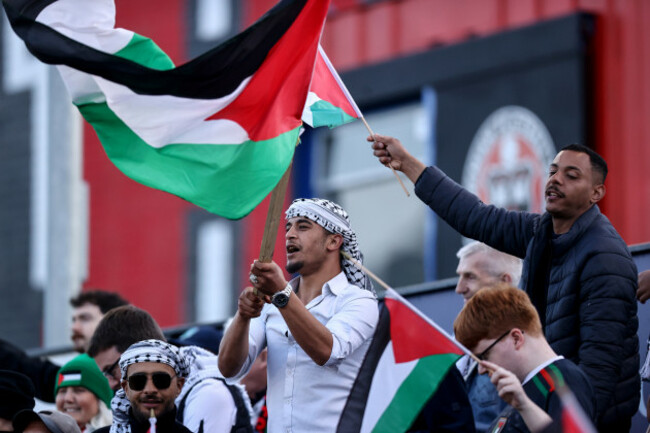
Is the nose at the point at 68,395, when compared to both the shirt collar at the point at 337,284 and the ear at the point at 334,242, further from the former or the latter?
the ear at the point at 334,242

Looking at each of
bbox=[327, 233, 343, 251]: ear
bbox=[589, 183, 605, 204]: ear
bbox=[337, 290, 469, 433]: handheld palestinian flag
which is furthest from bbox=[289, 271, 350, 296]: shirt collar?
bbox=[589, 183, 605, 204]: ear

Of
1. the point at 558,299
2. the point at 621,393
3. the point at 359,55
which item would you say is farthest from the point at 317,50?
the point at 359,55

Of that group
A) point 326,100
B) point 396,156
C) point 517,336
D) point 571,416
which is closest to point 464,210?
point 396,156

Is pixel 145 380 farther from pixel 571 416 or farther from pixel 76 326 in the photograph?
pixel 76 326

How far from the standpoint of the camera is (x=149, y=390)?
6000mm

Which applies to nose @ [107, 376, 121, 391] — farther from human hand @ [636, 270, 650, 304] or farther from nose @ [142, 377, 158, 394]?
human hand @ [636, 270, 650, 304]

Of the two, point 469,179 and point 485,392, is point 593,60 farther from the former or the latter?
point 485,392

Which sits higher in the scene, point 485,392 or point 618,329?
point 618,329

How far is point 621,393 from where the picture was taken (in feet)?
17.7

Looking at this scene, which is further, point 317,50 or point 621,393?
point 317,50

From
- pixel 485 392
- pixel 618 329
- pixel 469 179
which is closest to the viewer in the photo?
pixel 618 329

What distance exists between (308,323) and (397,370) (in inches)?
15.0

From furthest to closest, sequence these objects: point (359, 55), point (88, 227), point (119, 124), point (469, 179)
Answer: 1. point (88, 227)
2. point (359, 55)
3. point (469, 179)
4. point (119, 124)

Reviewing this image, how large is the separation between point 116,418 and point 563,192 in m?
2.02
